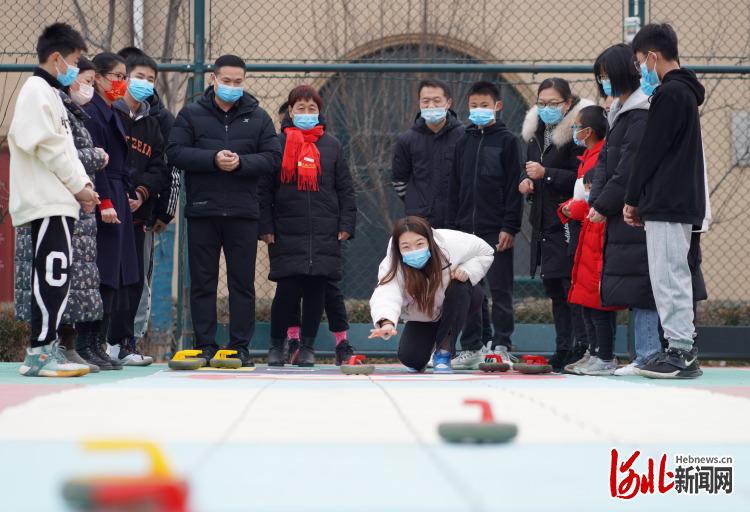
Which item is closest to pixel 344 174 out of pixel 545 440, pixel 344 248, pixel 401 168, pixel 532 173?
pixel 401 168

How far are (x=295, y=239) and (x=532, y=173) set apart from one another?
1.71 m

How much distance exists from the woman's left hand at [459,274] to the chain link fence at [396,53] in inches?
99.7

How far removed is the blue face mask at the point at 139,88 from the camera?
7.73 meters

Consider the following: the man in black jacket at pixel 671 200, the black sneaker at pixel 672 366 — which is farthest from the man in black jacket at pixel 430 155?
the black sneaker at pixel 672 366

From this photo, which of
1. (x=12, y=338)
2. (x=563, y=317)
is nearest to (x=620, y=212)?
(x=563, y=317)

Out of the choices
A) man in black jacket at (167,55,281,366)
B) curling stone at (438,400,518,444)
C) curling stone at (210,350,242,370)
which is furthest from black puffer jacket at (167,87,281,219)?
curling stone at (438,400,518,444)

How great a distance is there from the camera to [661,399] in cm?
481

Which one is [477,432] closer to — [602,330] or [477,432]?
[477,432]

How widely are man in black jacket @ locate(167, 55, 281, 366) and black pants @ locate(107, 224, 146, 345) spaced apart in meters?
0.38

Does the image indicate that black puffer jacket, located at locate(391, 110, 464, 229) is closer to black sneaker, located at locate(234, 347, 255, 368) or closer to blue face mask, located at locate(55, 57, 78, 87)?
black sneaker, located at locate(234, 347, 255, 368)

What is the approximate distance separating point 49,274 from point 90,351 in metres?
1.11

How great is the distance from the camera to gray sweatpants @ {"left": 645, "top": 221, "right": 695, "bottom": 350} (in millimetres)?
6125

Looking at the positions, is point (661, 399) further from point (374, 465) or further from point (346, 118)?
point (346, 118)

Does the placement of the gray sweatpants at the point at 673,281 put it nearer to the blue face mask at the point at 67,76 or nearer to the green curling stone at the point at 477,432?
the green curling stone at the point at 477,432
